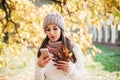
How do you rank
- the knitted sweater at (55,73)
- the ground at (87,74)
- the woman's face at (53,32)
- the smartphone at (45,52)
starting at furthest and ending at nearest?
the ground at (87,74), the woman's face at (53,32), the knitted sweater at (55,73), the smartphone at (45,52)

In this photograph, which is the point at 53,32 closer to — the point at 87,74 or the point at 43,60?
the point at 43,60

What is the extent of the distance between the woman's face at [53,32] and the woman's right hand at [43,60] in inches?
9.6

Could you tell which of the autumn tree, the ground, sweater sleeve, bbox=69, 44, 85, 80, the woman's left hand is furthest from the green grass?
the woman's left hand

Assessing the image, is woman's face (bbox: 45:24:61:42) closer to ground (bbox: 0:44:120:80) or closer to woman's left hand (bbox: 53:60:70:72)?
woman's left hand (bbox: 53:60:70:72)

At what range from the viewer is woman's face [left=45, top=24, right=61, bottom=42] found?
3.21m

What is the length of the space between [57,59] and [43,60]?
0.39 ft

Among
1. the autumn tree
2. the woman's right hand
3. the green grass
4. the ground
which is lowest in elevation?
the green grass

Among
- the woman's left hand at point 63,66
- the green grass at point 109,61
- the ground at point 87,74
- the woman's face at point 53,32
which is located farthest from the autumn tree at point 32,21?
the woman's left hand at point 63,66

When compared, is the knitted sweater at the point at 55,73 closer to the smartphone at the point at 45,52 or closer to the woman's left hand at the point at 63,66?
the woman's left hand at the point at 63,66

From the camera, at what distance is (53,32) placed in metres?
3.22

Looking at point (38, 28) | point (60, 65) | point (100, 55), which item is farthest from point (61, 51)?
point (100, 55)

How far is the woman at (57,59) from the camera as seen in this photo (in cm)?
304

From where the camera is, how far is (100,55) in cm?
1570

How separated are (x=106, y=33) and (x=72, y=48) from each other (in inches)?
768
